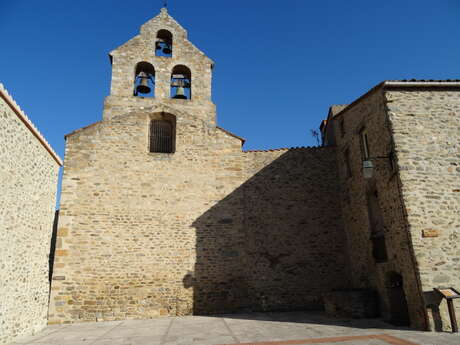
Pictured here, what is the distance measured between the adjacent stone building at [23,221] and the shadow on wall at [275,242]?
4415 mm

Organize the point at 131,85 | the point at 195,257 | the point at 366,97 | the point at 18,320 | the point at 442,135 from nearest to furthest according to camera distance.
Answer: the point at 18,320, the point at 442,135, the point at 366,97, the point at 195,257, the point at 131,85

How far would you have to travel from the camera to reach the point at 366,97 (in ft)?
30.7

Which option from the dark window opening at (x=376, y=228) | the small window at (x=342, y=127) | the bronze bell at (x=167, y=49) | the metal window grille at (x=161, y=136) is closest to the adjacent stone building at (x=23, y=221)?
the metal window grille at (x=161, y=136)

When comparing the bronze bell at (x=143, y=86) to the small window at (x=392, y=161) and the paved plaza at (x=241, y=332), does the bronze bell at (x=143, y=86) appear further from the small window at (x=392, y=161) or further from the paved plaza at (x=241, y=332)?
the small window at (x=392, y=161)

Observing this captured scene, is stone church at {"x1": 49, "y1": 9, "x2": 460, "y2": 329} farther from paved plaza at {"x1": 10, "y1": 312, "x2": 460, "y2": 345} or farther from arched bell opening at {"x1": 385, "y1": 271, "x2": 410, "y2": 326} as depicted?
paved plaza at {"x1": 10, "y1": 312, "x2": 460, "y2": 345}

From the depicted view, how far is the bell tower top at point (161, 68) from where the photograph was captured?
12.5m

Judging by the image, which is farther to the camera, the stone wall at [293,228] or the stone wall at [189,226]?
the stone wall at [293,228]

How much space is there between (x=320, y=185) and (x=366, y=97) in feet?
12.5

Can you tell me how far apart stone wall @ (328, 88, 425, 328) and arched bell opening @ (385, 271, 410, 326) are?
0.03 meters

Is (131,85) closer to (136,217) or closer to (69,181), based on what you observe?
(69,181)

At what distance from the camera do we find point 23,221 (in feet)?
24.7

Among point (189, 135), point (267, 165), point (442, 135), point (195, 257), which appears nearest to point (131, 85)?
point (189, 135)

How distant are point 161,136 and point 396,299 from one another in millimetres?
9471

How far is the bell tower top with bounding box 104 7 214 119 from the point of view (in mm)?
12531
